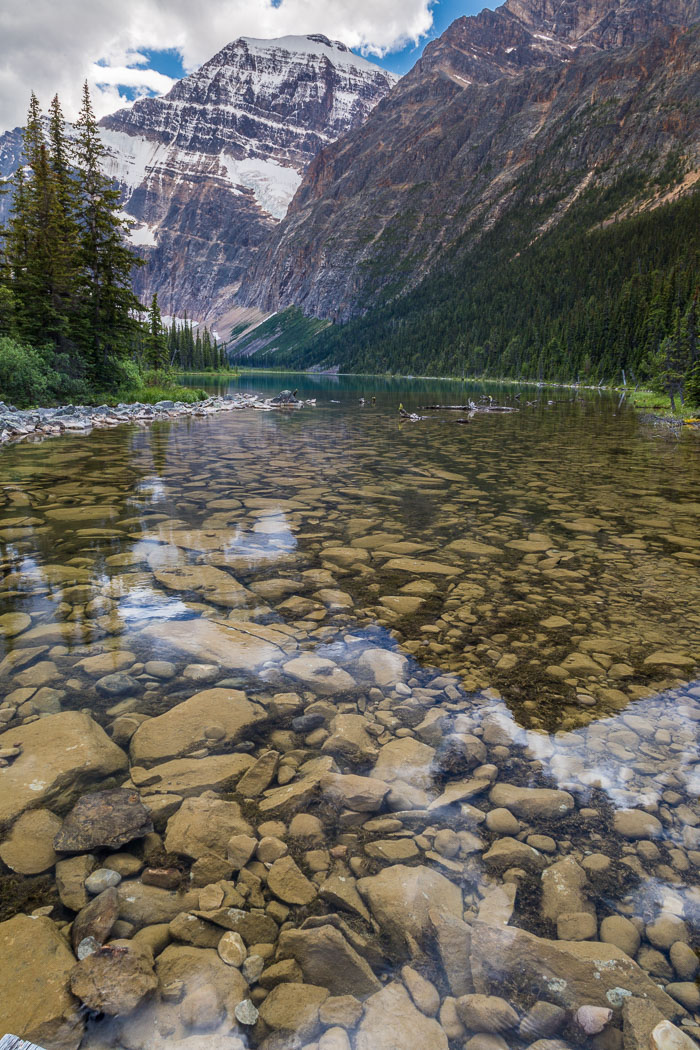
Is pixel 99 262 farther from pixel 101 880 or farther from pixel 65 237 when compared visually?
pixel 101 880

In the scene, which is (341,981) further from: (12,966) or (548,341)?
(548,341)

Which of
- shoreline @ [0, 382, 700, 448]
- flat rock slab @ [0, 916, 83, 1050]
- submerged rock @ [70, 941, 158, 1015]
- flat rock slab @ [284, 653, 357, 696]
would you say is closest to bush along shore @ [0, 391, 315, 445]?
shoreline @ [0, 382, 700, 448]

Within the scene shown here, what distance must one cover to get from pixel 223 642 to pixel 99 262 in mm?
28216

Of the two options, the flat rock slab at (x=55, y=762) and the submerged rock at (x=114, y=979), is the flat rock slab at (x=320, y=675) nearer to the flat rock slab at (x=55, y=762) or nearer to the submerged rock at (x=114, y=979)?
the flat rock slab at (x=55, y=762)

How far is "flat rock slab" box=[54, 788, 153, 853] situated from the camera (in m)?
2.20

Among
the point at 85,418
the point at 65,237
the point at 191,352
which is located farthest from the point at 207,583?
the point at 191,352

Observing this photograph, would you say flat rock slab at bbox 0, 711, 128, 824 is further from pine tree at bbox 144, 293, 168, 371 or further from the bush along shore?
pine tree at bbox 144, 293, 168, 371

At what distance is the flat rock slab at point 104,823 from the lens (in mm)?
2201

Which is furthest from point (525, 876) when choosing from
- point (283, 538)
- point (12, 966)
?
point (283, 538)

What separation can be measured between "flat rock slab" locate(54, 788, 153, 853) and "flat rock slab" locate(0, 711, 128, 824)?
0.16 metres

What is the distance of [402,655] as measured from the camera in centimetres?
389

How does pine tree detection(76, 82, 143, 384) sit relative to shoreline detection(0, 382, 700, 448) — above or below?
above

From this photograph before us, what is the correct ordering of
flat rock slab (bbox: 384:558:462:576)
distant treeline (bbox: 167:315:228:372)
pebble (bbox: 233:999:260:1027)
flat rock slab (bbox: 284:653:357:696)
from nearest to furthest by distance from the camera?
pebble (bbox: 233:999:260:1027) < flat rock slab (bbox: 284:653:357:696) < flat rock slab (bbox: 384:558:462:576) < distant treeline (bbox: 167:315:228:372)

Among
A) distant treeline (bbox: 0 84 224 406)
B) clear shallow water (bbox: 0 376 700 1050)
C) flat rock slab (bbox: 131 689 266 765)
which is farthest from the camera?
distant treeline (bbox: 0 84 224 406)
